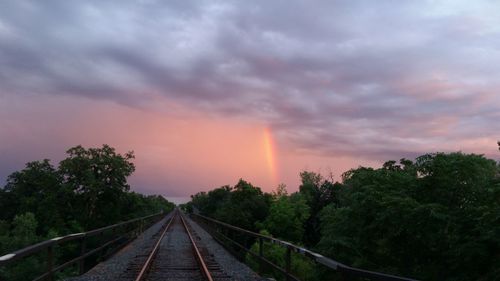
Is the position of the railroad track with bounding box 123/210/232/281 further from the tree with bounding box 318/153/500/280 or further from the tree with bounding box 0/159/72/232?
the tree with bounding box 0/159/72/232

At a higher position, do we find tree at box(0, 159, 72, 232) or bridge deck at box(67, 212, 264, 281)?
tree at box(0, 159, 72, 232)

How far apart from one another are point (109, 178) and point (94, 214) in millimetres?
6077

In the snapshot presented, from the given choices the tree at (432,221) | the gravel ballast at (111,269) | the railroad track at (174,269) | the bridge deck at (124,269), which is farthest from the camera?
the tree at (432,221)

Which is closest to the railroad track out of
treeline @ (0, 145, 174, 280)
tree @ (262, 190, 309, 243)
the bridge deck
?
the bridge deck

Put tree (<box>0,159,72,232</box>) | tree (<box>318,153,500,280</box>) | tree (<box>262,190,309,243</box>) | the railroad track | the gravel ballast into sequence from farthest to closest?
tree (<box>0,159,72,232</box>) → tree (<box>262,190,309,243</box>) → tree (<box>318,153,500,280</box>) → the railroad track → the gravel ballast

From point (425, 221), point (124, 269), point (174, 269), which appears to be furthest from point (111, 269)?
point (425, 221)

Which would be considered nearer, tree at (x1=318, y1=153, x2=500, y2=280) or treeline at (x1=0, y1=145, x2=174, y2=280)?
tree at (x1=318, y1=153, x2=500, y2=280)

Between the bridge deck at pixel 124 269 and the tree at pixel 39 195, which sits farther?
the tree at pixel 39 195

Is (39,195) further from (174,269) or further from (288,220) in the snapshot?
(174,269)

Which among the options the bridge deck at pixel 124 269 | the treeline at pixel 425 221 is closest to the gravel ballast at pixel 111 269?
the bridge deck at pixel 124 269

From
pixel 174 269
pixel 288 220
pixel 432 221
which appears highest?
pixel 432 221

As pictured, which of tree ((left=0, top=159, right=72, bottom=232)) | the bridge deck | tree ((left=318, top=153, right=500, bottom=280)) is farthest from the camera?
tree ((left=0, top=159, right=72, bottom=232))

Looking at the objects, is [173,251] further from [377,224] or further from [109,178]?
[109,178]

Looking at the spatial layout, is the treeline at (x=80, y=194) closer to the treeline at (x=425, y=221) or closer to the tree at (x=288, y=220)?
the tree at (x=288, y=220)
